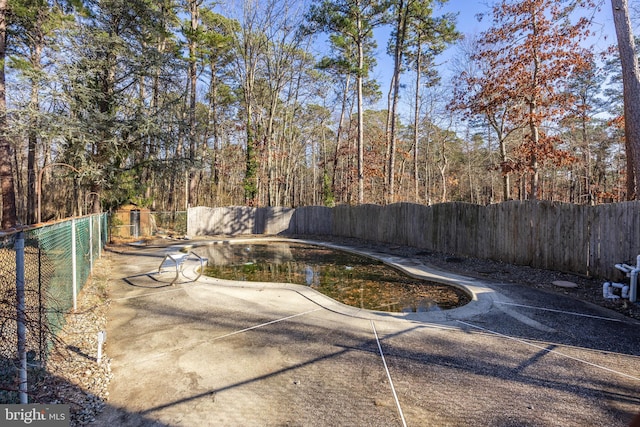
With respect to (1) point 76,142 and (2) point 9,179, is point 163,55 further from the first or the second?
(2) point 9,179

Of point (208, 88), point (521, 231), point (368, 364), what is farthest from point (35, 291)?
point (208, 88)

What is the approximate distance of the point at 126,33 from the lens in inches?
535

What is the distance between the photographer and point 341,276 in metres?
7.95

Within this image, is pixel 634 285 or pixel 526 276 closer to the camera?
pixel 634 285

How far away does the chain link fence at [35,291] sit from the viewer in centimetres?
233

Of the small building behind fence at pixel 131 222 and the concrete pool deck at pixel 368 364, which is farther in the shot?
the small building behind fence at pixel 131 222

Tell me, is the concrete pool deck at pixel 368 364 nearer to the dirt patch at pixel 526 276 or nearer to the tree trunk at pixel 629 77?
the dirt patch at pixel 526 276

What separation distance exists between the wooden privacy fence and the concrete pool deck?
5.65ft

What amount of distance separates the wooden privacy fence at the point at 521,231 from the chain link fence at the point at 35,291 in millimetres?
8083

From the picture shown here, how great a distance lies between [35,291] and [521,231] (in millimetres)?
8724

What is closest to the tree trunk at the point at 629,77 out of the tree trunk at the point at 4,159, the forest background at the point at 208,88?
the forest background at the point at 208,88

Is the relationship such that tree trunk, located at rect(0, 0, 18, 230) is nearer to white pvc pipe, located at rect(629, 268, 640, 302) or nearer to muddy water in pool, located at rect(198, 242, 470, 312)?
muddy water in pool, located at rect(198, 242, 470, 312)

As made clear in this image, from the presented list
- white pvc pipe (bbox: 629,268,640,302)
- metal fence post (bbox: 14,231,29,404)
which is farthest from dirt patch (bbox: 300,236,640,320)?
metal fence post (bbox: 14,231,29,404)

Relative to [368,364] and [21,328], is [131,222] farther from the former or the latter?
[368,364]
